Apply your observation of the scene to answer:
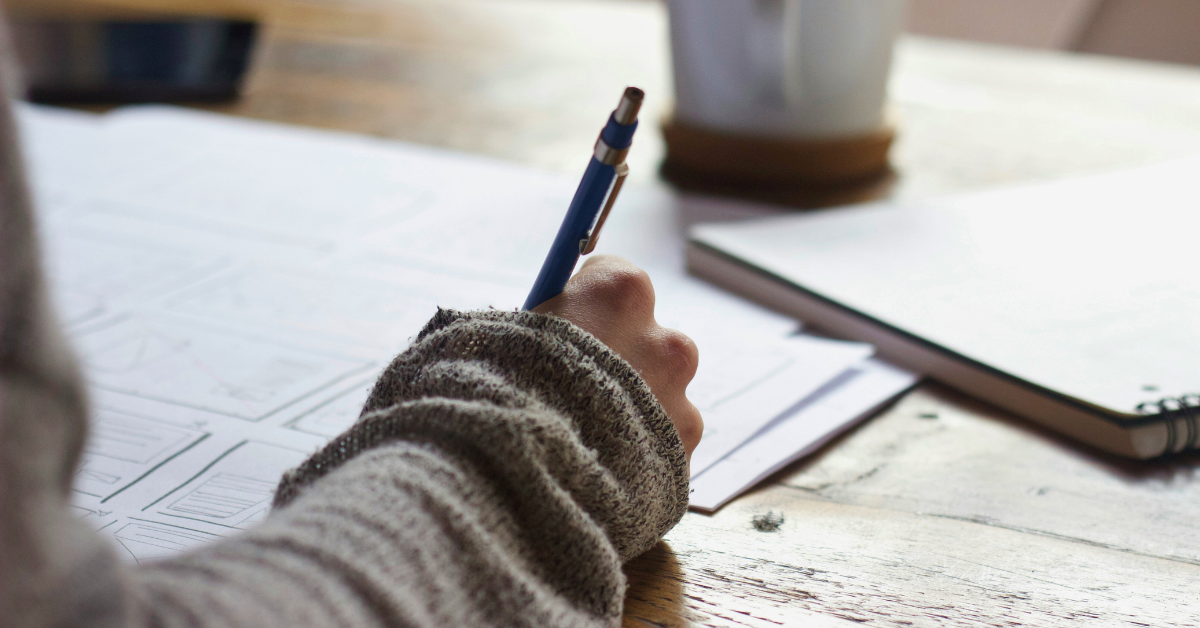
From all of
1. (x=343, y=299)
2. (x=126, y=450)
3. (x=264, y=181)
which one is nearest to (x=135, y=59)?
(x=264, y=181)

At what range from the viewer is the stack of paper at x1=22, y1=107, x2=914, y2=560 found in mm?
355

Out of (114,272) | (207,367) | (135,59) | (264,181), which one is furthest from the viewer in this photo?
(135,59)

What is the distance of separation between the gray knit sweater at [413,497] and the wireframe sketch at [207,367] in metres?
0.13

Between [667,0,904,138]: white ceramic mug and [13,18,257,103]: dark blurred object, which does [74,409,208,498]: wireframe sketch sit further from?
[13,18,257,103]: dark blurred object

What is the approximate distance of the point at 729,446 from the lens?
37 centimetres

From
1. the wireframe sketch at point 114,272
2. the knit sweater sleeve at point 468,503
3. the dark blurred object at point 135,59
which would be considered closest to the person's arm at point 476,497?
the knit sweater sleeve at point 468,503

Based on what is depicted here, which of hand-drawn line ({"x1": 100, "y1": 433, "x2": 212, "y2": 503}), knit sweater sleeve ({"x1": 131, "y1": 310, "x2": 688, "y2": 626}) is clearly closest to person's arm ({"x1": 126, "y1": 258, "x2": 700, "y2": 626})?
knit sweater sleeve ({"x1": 131, "y1": 310, "x2": 688, "y2": 626})

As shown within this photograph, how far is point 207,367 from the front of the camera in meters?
0.44

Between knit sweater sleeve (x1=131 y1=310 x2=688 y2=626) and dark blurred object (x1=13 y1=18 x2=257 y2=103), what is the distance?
2.45ft

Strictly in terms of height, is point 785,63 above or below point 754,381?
above

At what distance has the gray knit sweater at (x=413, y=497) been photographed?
6.2 inches

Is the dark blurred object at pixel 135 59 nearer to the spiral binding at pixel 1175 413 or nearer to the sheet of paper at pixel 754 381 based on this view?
the sheet of paper at pixel 754 381

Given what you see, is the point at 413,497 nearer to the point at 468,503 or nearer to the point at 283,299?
the point at 468,503

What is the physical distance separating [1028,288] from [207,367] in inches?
15.9
